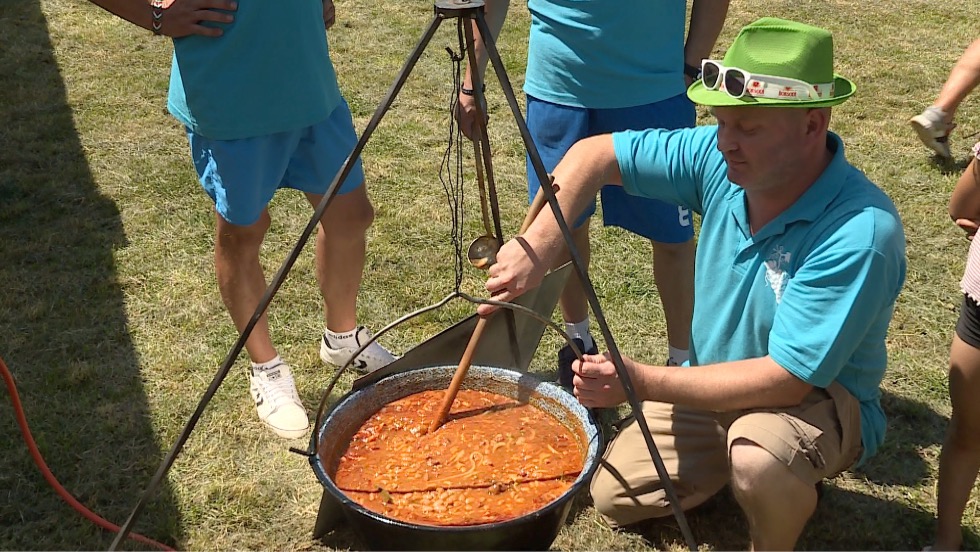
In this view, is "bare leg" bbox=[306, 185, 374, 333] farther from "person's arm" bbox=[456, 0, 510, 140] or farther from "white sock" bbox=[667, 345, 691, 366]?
"white sock" bbox=[667, 345, 691, 366]

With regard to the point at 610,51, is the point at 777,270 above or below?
below

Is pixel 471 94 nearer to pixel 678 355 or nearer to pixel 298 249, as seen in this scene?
pixel 298 249

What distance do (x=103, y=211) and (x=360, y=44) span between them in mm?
3191

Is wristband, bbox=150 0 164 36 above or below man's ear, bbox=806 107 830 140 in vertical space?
below

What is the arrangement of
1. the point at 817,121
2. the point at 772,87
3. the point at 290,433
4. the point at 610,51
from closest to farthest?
the point at 772,87
the point at 817,121
the point at 610,51
the point at 290,433

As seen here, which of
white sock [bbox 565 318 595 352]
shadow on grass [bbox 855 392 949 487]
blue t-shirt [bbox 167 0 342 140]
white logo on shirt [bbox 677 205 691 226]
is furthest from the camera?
white sock [bbox 565 318 595 352]

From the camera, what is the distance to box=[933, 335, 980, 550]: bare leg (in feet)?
8.47

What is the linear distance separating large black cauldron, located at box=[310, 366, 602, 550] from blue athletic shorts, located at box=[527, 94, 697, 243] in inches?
28.3

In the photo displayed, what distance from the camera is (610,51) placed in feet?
10.4

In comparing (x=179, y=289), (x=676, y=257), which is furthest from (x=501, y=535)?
(x=179, y=289)

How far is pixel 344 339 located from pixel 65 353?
45.4 inches

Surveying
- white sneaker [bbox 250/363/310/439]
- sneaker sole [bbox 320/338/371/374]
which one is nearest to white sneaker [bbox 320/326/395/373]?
sneaker sole [bbox 320/338/371/374]

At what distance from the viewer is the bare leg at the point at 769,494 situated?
2467mm

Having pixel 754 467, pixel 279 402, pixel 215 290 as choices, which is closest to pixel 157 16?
pixel 279 402
